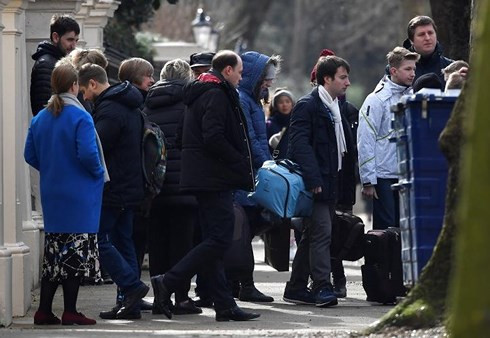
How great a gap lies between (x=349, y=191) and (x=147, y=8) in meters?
10.7

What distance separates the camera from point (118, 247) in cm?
1142

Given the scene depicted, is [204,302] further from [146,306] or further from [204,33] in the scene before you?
[204,33]

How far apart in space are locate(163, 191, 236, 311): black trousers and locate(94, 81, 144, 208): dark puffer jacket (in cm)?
50

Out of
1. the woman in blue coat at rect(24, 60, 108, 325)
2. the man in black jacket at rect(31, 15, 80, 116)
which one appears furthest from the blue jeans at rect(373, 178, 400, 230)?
the woman in blue coat at rect(24, 60, 108, 325)

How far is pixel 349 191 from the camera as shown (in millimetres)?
13031

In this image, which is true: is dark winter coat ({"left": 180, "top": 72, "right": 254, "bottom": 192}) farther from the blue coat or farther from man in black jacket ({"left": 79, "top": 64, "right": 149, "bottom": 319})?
the blue coat

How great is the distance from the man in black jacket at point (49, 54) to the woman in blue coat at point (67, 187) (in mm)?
1512

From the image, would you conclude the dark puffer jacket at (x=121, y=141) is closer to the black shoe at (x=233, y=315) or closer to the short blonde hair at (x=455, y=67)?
the black shoe at (x=233, y=315)

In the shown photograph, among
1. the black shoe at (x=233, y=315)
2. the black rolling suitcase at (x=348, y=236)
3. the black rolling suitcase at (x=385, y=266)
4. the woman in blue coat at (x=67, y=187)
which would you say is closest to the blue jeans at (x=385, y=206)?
the black rolling suitcase at (x=348, y=236)

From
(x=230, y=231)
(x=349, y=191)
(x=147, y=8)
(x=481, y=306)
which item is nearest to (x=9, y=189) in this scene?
(x=230, y=231)

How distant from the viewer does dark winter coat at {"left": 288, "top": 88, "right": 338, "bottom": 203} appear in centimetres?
1219

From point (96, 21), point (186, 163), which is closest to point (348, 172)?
point (186, 163)

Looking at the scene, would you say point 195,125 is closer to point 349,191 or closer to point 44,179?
point 44,179

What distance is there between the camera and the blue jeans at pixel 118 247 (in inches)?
435
